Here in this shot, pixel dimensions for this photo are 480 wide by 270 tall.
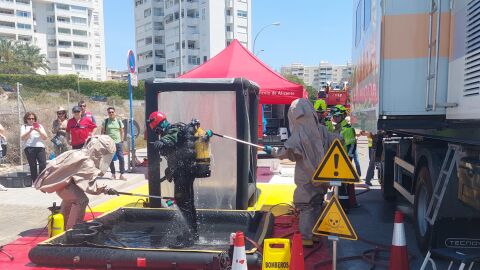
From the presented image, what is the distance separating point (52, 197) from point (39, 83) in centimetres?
5561

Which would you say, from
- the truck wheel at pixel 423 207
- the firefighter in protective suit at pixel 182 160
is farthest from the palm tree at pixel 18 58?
the truck wheel at pixel 423 207

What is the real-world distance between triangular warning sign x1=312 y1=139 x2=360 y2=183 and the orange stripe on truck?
1111 mm

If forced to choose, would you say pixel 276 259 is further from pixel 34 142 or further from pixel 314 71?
pixel 314 71

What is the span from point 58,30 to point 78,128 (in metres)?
93.9

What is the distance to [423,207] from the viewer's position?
17.0ft

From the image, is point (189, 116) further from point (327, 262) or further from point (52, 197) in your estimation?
point (52, 197)

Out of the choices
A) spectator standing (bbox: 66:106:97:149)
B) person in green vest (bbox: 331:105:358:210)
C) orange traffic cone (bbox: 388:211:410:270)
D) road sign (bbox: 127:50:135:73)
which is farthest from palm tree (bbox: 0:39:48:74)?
orange traffic cone (bbox: 388:211:410:270)

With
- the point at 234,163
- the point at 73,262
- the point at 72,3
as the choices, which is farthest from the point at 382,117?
the point at 72,3

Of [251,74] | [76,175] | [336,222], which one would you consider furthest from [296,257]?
[251,74]

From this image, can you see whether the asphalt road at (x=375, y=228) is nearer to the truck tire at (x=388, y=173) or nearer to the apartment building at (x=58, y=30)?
the truck tire at (x=388, y=173)

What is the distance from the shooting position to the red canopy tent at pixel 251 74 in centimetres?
1067

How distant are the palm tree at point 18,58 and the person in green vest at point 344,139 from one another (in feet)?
219

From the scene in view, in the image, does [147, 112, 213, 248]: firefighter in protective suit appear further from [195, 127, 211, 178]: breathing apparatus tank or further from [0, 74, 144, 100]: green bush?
[0, 74, 144, 100]: green bush

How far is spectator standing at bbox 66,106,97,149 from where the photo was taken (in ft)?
27.7
